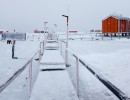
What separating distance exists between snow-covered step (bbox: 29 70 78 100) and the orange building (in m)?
43.5

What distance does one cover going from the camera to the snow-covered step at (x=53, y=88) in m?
4.32

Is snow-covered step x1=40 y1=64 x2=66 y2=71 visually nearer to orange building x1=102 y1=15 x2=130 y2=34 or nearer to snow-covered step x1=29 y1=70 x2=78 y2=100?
snow-covered step x1=29 y1=70 x2=78 y2=100

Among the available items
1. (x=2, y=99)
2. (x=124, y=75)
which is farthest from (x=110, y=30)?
(x=2, y=99)

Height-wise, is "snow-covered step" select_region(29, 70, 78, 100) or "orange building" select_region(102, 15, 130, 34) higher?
"orange building" select_region(102, 15, 130, 34)

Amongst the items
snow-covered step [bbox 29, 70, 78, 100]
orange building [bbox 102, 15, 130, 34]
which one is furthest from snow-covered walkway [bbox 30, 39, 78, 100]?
orange building [bbox 102, 15, 130, 34]

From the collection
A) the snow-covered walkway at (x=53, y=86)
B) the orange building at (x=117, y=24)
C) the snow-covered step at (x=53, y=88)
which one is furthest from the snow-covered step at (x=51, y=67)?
the orange building at (x=117, y=24)

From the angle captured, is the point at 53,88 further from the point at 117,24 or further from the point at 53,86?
the point at 117,24

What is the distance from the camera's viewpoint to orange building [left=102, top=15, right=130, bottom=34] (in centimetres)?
4775

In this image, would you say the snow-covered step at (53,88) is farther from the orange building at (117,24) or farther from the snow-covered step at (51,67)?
the orange building at (117,24)

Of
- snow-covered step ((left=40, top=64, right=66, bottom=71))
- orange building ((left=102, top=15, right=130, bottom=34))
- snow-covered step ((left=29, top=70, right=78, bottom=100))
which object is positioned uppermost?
orange building ((left=102, top=15, right=130, bottom=34))

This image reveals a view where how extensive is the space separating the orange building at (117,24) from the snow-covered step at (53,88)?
43475 millimetres

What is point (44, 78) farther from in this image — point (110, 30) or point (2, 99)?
point (110, 30)

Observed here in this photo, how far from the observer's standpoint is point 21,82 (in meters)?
7.42

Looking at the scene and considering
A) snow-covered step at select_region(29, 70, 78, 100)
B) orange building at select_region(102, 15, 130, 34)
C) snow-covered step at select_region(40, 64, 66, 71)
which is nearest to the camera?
snow-covered step at select_region(29, 70, 78, 100)
